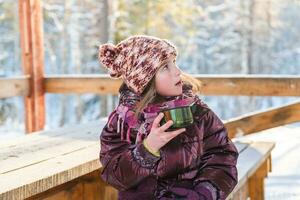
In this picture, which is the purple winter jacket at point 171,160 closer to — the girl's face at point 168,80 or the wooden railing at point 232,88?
the girl's face at point 168,80

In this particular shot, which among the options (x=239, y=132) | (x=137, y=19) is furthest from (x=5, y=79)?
(x=137, y=19)

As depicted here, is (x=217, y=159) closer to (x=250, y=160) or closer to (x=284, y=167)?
(x=250, y=160)

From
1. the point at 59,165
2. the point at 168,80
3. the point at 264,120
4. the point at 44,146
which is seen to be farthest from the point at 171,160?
the point at 264,120

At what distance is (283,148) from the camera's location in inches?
324

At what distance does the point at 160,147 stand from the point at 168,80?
0.70ft

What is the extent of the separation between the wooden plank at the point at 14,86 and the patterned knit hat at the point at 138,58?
2988 millimetres

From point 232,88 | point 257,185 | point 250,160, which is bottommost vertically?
point 257,185

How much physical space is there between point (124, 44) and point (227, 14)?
19710mm

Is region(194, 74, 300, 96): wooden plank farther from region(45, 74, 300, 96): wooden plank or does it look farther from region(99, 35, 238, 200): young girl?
region(99, 35, 238, 200): young girl

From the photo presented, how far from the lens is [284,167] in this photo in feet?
20.9

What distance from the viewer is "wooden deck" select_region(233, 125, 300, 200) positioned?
465 centimetres

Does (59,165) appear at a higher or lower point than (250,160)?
higher

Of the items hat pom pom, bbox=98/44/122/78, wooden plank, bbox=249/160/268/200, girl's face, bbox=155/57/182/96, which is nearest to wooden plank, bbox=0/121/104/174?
hat pom pom, bbox=98/44/122/78

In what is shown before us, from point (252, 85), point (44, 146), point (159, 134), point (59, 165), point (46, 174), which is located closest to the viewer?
point (159, 134)
